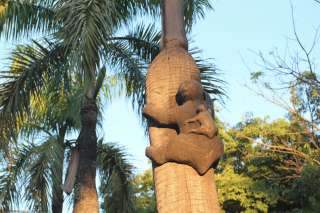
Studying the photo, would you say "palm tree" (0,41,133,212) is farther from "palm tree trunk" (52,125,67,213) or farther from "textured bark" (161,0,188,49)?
"textured bark" (161,0,188,49)

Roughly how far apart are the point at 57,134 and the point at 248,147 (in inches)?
352

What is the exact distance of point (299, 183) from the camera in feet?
55.1

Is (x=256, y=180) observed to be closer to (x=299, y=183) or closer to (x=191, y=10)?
(x=299, y=183)

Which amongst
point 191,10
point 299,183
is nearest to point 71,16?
point 191,10

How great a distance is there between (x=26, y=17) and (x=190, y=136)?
6.76 meters

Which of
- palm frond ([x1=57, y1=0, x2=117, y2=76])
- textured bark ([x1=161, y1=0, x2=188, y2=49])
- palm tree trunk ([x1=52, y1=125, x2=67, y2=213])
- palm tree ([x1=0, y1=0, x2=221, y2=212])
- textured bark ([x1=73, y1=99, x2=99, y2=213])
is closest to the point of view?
textured bark ([x1=161, y1=0, x2=188, y2=49])

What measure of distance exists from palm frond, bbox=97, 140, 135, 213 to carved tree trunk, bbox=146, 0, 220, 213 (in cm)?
760

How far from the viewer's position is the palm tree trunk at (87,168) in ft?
29.1

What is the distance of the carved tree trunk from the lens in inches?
127

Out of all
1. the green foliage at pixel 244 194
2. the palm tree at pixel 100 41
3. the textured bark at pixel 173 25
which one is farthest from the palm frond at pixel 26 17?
the green foliage at pixel 244 194

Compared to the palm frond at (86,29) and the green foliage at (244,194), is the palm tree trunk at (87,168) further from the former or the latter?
the green foliage at (244,194)

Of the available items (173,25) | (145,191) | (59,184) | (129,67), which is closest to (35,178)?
(59,184)

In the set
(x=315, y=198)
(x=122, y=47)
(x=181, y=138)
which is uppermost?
(x=122, y=47)

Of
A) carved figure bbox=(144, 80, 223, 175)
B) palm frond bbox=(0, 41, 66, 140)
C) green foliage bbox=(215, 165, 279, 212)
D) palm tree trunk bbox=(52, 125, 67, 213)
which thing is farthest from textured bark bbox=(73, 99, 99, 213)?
green foliage bbox=(215, 165, 279, 212)
